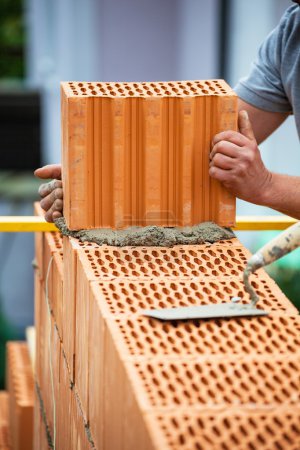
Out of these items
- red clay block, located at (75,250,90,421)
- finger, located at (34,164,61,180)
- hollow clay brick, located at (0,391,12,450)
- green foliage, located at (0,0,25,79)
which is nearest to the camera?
red clay block, located at (75,250,90,421)

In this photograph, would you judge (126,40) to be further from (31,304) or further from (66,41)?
(31,304)

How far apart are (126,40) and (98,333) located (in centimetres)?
603

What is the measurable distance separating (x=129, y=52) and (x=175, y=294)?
19.5 feet

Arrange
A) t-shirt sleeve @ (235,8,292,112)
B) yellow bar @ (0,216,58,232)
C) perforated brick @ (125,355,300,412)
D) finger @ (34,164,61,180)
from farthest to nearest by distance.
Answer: t-shirt sleeve @ (235,8,292,112) < yellow bar @ (0,216,58,232) < finger @ (34,164,61,180) < perforated brick @ (125,355,300,412)

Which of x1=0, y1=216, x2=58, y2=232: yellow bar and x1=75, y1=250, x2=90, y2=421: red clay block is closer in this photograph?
x1=75, y1=250, x2=90, y2=421: red clay block

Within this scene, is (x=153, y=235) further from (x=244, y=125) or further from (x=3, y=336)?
(x=3, y=336)

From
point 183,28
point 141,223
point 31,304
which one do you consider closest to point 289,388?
point 141,223

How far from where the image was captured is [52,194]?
2.49m

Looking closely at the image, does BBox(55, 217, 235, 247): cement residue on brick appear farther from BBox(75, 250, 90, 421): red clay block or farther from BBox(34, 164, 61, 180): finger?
BBox(34, 164, 61, 180): finger

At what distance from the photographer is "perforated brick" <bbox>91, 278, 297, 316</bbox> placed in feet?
6.41

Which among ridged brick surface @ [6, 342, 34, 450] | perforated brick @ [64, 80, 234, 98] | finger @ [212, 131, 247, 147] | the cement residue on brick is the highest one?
perforated brick @ [64, 80, 234, 98]

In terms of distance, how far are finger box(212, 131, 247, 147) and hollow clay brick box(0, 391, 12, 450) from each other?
6.70 ft

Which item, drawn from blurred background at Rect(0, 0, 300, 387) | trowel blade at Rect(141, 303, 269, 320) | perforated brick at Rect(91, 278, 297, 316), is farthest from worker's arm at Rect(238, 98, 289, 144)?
blurred background at Rect(0, 0, 300, 387)

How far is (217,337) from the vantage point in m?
1.84
